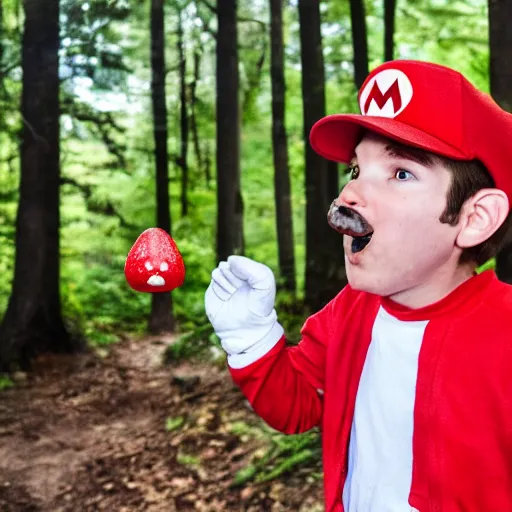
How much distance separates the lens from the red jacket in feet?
3.96

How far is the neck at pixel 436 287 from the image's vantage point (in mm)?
1329

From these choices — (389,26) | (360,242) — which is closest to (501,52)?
(360,242)

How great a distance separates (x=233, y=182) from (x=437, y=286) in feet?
21.5

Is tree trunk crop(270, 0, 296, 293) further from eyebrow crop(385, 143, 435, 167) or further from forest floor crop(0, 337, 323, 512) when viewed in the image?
eyebrow crop(385, 143, 435, 167)

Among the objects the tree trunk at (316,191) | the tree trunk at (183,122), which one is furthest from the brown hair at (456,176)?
the tree trunk at (183,122)

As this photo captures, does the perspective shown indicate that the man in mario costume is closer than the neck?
Yes

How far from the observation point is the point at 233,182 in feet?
25.5

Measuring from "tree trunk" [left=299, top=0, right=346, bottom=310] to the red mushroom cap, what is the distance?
4809mm

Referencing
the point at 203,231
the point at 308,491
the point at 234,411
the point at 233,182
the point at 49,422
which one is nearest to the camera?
the point at 308,491

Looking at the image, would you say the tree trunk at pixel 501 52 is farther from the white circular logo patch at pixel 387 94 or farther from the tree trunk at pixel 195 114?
the tree trunk at pixel 195 114

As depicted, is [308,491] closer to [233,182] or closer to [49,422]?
[49,422]

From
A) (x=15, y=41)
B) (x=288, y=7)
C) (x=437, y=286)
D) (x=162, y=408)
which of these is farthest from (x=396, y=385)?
(x=288, y=7)

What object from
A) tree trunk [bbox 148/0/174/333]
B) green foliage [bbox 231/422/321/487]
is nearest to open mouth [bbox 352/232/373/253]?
green foliage [bbox 231/422/321/487]

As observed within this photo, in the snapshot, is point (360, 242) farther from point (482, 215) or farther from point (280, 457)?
point (280, 457)
